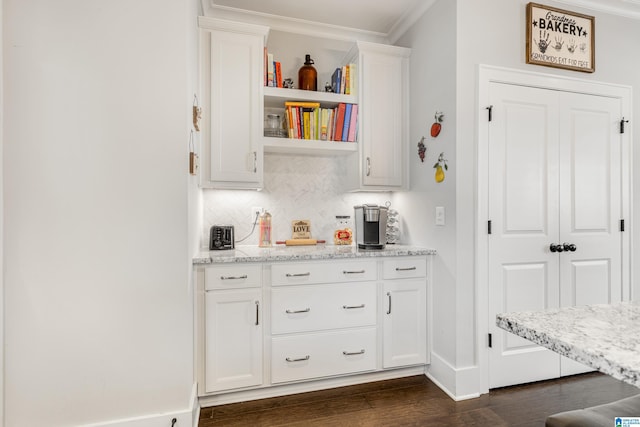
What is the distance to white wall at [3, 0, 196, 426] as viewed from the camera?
5.43 ft

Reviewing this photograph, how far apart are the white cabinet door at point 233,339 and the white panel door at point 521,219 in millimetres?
1599

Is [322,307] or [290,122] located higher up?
[290,122]

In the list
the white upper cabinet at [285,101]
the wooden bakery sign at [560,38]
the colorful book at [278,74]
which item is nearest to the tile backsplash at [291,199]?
the white upper cabinet at [285,101]

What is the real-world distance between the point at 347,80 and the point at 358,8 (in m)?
0.56

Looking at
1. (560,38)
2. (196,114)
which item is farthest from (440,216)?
(196,114)

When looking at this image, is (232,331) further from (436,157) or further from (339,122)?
(436,157)

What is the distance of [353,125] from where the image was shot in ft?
8.89

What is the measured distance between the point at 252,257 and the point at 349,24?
2.18 metres

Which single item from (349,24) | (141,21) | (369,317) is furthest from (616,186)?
(141,21)

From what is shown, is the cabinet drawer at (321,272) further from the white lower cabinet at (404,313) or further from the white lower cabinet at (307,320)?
the white lower cabinet at (404,313)

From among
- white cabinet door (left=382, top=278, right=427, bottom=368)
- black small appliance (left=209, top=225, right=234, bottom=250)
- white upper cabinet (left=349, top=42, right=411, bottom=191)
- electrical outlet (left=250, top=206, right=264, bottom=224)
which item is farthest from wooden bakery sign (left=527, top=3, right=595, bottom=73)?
black small appliance (left=209, top=225, right=234, bottom=250)

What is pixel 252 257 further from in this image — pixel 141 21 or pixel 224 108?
pixel 141 21

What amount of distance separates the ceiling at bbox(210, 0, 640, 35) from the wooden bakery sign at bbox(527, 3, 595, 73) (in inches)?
5.3

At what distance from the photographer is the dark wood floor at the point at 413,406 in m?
1.97
